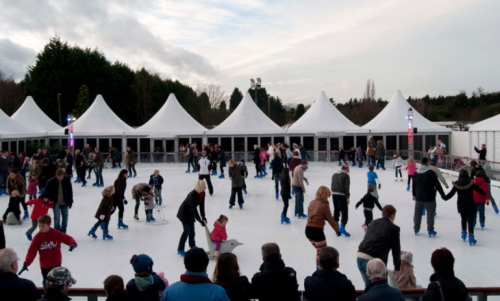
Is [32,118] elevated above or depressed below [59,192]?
above

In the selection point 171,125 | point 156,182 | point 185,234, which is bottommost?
point 185,234

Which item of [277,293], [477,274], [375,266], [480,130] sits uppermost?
[480,130]

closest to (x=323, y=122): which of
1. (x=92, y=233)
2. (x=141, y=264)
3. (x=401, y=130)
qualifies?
(x=401, y=130)

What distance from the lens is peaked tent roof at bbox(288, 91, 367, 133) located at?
2609 centimetres

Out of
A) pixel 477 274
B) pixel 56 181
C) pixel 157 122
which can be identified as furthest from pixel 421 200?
pixel 157 122

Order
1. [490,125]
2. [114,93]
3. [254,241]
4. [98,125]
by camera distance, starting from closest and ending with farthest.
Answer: [254,241] → [490,125] → [98,125] → [114,93]

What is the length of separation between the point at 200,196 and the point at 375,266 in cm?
456

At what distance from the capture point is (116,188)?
9.62 metres

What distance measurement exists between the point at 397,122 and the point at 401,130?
69 centimetres

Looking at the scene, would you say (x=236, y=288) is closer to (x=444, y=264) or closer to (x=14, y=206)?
(x=444, y=264)

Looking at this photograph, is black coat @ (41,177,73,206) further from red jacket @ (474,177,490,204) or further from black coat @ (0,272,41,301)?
red jacket @ (474,177,490,204)

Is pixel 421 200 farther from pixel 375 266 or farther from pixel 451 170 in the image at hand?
pixel 451 170

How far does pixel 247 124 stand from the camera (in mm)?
26688

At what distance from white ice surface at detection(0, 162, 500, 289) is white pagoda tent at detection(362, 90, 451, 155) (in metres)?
12.0
